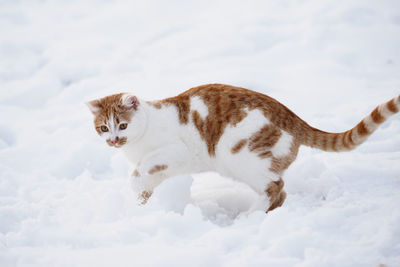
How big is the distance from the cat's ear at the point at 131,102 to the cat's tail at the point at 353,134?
1.34m

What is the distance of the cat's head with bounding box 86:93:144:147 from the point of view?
115 inches

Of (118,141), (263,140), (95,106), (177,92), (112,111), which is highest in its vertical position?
(177,92)

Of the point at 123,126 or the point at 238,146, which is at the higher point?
the point at 123,126

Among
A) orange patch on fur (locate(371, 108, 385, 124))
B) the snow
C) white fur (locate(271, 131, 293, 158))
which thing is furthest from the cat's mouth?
orange patch on fur (locate(371, 108, 385, 124))

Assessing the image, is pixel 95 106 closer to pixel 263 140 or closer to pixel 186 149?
pixel 186 149

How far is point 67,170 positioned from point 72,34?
4613 mm

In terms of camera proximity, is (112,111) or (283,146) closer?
(283,146)

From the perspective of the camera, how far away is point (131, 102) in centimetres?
299

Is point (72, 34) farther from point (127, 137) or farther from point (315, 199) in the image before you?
point (315, 199)

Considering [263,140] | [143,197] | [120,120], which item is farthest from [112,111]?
[263,140]

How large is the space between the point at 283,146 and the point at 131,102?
4.06 ft

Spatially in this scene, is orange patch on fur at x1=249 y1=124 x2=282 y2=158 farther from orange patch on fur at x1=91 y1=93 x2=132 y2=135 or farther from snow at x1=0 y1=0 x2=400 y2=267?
orange patch on fur at x1=91 y1=93 x2=132 y2=135

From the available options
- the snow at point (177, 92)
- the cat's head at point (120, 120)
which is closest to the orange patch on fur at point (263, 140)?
the snow at point (177, 92)

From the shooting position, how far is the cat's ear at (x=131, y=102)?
116 inches
